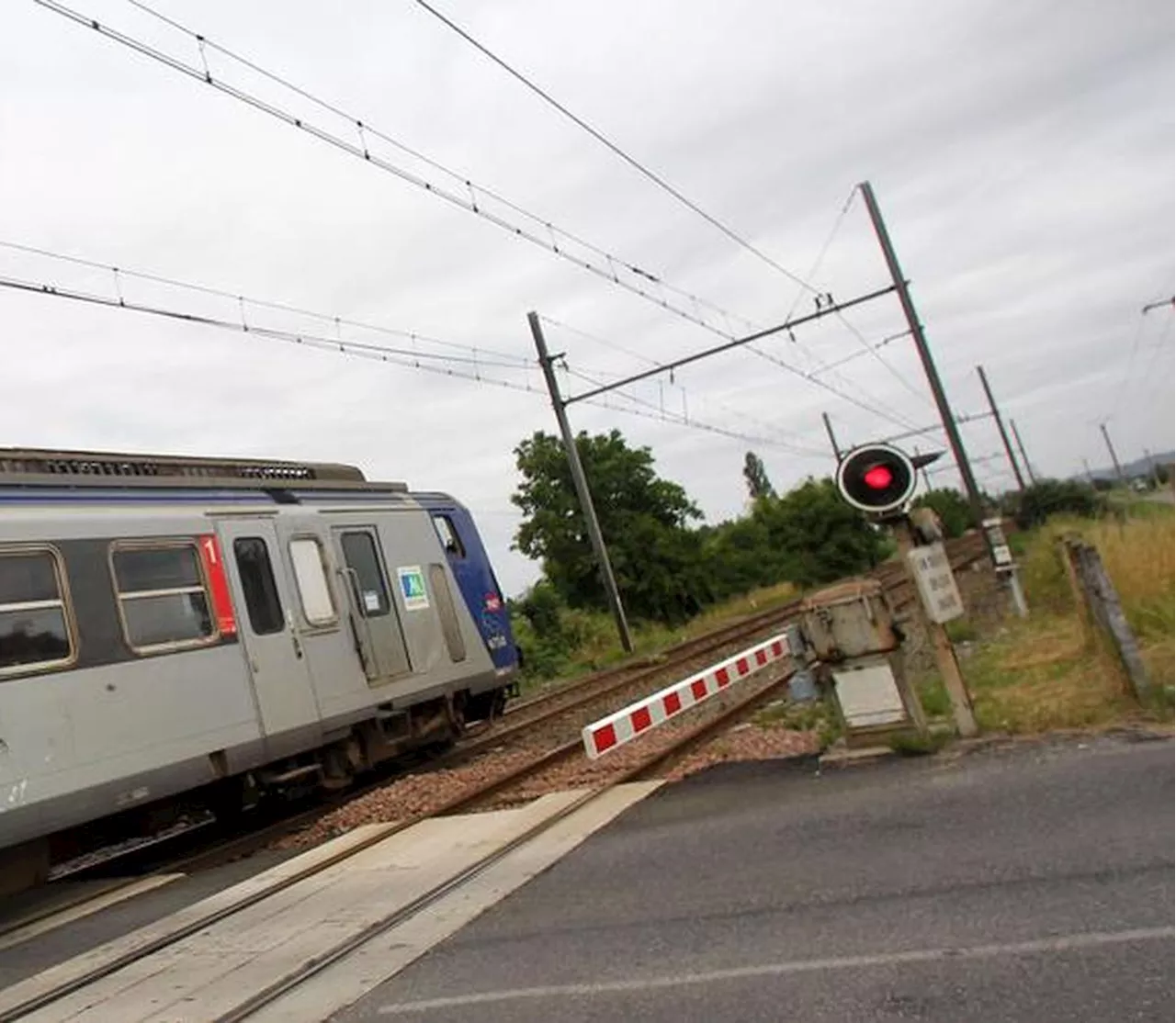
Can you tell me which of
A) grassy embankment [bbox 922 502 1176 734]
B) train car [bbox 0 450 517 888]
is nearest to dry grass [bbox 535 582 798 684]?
grassy embankment [bbox 922 502 1176 734]

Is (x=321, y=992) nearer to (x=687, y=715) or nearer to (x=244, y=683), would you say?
(x=244, y=683)

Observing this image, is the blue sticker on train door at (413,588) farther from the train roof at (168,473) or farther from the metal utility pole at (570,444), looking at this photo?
the metal utility pole at (570,444)

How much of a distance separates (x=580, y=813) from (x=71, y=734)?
12.5 feet

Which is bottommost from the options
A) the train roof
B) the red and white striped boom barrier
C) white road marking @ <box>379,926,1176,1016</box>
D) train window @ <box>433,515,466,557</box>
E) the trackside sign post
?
white road marking @ <box>379,926,1176,1016</box>

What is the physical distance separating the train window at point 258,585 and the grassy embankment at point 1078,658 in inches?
233

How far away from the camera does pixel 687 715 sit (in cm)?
1291

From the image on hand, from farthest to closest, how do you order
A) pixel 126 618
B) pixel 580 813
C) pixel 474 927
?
pixel 126 618 < pixel 580 813 < pixel 474 927

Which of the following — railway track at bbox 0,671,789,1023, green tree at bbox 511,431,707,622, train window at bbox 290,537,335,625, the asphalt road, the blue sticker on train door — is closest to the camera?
the asphalt road

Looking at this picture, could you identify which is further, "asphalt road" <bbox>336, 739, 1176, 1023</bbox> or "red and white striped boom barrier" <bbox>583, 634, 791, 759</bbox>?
"red and white striped boom barrier" <bbox>583, 634, 791, 759</bbox>

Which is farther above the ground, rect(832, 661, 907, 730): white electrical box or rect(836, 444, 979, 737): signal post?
rect(836, 444, 979, 737): signal post

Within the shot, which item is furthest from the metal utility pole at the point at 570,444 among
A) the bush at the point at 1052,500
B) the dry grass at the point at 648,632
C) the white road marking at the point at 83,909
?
the bush at the point at 1052,500

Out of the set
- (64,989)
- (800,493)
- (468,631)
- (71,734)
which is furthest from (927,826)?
(800,493)

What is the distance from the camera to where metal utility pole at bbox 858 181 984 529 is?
933 inches

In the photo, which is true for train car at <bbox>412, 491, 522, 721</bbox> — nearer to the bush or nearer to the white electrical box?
the white electrical box
